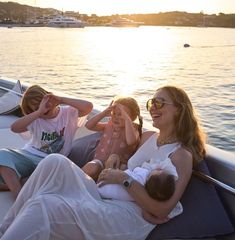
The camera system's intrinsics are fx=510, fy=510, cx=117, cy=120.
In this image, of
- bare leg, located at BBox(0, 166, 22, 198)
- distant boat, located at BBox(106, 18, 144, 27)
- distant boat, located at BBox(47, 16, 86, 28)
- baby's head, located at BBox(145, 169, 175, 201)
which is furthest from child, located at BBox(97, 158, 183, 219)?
distant boat, located at BBox(106, 18, 144, 27)

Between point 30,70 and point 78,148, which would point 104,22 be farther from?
point 78,148

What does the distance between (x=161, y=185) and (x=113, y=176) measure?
0.89 ft

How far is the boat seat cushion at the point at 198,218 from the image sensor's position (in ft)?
7.97

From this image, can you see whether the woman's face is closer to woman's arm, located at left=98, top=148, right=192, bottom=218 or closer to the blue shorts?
woman's arm, located at left=98, top=148, right=192, bottom=218

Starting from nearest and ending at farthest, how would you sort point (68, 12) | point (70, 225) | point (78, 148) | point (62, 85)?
point (70, 225) → point (78, 148) → point (62, 85) → point (68, 12)

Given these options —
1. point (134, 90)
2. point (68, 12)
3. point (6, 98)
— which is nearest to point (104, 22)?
point (68, 12)

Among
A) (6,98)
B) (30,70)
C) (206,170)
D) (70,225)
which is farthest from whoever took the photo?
(30,70)

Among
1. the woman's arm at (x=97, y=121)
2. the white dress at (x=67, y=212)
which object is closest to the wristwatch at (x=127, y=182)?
the white dress at (x=67, y=212)

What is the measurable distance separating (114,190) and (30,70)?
63.7 ft

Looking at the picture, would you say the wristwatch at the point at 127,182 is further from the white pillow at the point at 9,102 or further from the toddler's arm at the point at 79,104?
the white pillow at the point at 9,102

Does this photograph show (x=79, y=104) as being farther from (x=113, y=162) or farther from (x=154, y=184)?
(x=154, y=184)

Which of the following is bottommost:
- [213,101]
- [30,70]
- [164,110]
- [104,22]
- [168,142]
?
[104,22]

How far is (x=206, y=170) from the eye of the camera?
2586mm

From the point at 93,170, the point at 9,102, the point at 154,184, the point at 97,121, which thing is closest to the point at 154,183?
the point at 154,184
